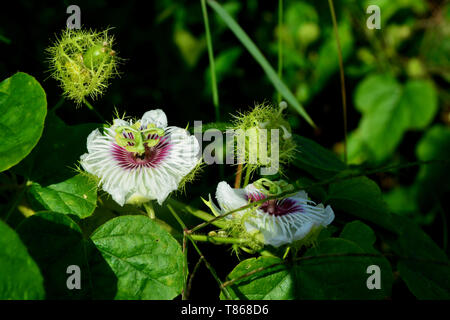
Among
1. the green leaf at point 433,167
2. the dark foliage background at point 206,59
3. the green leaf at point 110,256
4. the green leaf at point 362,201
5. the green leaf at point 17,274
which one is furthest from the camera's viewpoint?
the green leaf at point 433,167

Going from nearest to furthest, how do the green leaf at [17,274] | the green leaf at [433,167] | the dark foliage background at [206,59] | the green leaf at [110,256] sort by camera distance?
1. the green leaf at [17,274]
2. the green leaf at [110,256]
3. the dark foliage background at [206,59]
4. the green leaf at [433,167]

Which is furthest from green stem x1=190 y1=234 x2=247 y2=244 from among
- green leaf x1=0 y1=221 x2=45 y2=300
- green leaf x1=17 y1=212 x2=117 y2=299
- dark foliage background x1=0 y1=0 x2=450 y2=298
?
dark foliage background x1=0 y1=0 x2=450 y2=298

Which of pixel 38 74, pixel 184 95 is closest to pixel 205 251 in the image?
pixel 38 74

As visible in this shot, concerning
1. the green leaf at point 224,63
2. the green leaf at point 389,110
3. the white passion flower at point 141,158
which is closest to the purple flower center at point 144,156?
the white passion flower at point 141,158

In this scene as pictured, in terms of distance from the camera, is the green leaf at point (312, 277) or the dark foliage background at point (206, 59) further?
the dark foliage background at point (206, 59)

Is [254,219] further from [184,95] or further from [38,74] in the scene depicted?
[184,95]

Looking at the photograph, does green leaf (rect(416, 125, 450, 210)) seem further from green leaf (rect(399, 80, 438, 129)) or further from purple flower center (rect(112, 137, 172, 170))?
purple flower center (rect(112, 137, 172, 170))

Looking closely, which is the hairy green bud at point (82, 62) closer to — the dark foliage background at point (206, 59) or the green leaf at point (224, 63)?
the dark foliage background at point (206, 59)
